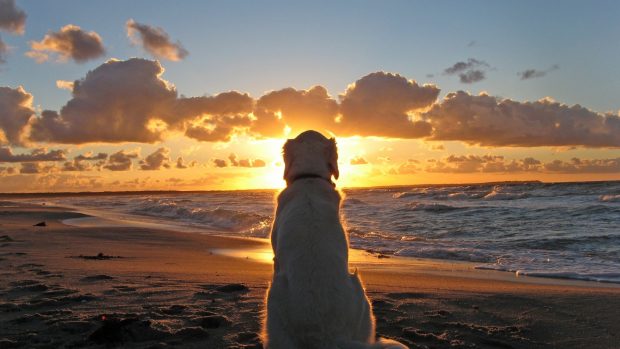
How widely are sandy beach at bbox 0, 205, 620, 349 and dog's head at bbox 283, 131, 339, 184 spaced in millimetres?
1802

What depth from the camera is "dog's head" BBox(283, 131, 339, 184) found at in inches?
173

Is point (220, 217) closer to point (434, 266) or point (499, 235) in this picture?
point (499, 235)

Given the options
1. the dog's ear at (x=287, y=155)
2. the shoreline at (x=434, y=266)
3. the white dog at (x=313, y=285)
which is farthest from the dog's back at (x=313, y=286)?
the shoreline at (x=434, y=266)

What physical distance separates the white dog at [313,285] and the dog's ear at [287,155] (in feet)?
1.28

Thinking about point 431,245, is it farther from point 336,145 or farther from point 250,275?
point 336,145

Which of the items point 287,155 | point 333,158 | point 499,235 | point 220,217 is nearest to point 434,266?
point 499,235

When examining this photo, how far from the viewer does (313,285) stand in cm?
322

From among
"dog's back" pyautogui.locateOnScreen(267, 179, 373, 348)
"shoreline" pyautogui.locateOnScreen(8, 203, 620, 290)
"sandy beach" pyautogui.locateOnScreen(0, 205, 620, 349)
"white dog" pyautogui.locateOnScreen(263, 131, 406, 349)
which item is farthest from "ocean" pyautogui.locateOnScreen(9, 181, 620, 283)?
"dog's back" pyautogui.locateOnScreen(267, 179, 373, 348)

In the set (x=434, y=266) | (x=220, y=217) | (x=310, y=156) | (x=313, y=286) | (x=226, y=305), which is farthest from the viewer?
(x=220, y=217)

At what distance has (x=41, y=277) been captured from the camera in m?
7.76

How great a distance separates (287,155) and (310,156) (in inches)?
9.7

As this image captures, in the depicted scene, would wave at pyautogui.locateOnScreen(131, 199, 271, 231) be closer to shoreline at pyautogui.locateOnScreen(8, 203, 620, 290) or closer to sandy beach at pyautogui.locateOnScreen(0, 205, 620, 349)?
shoreline at pyautogui.locateOnScreen(8, 203, 620, 290)

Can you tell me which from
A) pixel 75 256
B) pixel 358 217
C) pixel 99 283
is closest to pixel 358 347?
pixel 99 283

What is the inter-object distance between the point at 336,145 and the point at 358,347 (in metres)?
2.12
